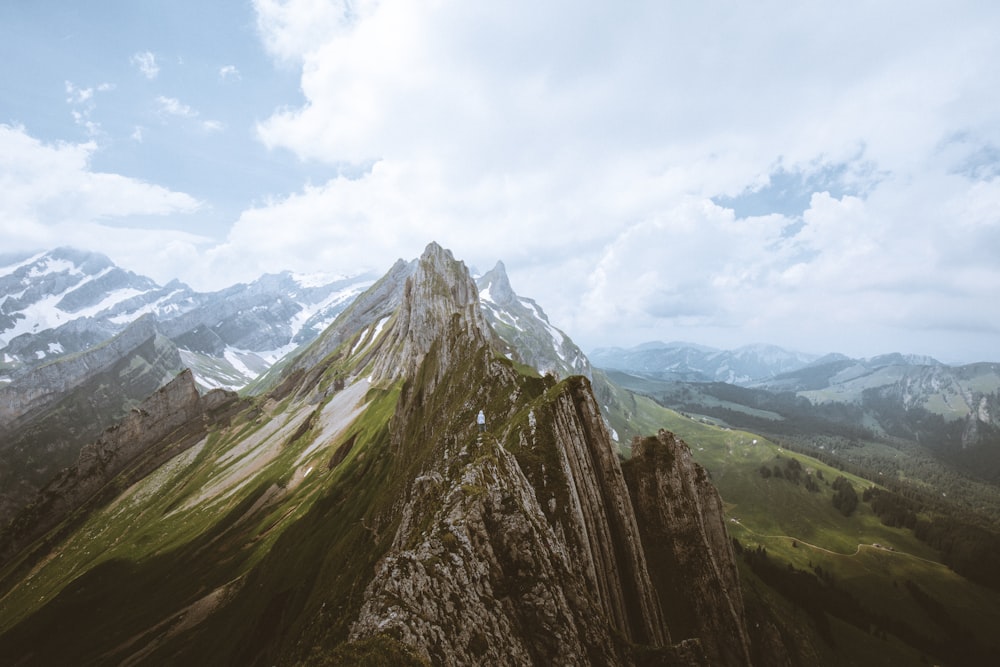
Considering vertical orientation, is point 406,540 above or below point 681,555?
above

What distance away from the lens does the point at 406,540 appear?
30531 millimetres

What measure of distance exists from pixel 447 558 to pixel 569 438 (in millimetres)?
16576

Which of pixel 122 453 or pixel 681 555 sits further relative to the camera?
pixel 122 453

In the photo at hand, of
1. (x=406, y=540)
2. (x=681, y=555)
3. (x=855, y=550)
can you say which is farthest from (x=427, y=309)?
(x=855, y=550)

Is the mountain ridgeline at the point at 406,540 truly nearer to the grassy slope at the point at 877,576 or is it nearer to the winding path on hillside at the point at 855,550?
the grassy slope at the point at 877,576

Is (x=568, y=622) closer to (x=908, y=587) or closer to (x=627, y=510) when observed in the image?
(x=627, y=510)

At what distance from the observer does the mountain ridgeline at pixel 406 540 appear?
21047mm

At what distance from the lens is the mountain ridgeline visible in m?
21.0

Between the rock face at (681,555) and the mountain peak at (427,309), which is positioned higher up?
the mountain peak at (427,309)

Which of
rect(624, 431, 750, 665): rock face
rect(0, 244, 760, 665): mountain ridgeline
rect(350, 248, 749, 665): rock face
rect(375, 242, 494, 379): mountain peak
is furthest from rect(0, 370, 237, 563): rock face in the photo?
rect(624, 431, 750, 665): rock face

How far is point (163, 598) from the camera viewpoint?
79812 millimetres

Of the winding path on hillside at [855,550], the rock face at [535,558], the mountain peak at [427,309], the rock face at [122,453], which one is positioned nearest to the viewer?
the rock face at [535,558]

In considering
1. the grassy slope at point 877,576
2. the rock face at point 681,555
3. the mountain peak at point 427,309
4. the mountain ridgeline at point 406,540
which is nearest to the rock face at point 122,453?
the mountain ridgeline at point 406,540

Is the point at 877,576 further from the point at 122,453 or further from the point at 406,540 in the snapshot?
the point at 122,453
